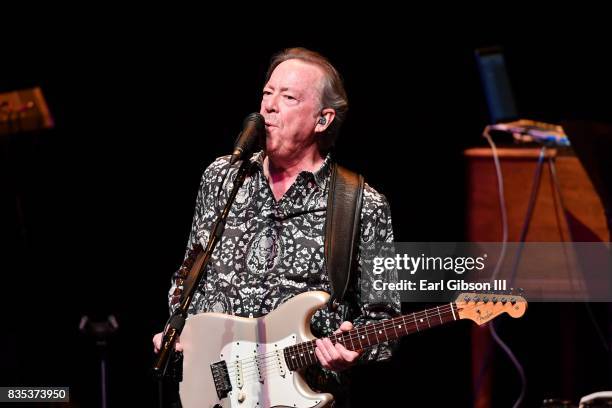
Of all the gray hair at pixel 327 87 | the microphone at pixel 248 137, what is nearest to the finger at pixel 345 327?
the microphone at pixel 248 137

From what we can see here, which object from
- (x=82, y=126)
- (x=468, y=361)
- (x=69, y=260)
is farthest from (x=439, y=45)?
→ (x=69, y=260)

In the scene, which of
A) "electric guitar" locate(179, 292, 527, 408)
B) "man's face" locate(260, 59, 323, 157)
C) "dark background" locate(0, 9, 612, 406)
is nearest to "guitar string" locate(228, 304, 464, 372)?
"electric guitar" locate(179, 292, 527, 408)

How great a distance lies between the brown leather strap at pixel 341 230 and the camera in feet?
10.3

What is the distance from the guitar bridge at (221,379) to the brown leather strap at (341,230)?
476 mm

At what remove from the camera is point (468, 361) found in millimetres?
5234

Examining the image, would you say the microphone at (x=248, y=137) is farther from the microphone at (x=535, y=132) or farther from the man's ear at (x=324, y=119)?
the microphone at (x=535, y=132)

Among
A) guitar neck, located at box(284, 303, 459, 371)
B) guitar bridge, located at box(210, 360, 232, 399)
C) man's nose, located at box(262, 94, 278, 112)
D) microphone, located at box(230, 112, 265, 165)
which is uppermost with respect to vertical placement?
man's nose, located at box(262, 94, 278, 112)

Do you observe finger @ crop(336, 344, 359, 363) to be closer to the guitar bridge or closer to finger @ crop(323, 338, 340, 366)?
finger @ crop(323, 338, 340, 366)

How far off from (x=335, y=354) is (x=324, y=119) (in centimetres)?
97

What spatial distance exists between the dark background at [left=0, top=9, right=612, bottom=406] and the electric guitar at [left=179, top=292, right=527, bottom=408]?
2.00 metres

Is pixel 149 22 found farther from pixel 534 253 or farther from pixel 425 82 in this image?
pixel 534 253

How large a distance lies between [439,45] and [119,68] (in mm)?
1983

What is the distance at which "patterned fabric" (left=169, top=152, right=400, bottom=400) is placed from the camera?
10.5 ft

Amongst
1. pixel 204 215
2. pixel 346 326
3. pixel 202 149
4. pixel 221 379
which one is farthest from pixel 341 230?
pixel 202 149
